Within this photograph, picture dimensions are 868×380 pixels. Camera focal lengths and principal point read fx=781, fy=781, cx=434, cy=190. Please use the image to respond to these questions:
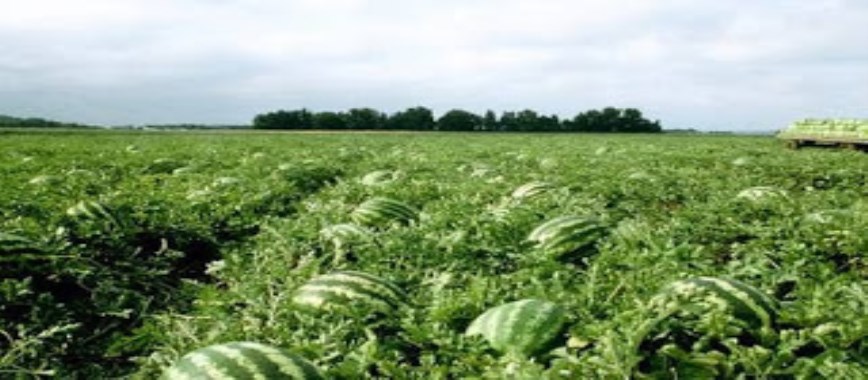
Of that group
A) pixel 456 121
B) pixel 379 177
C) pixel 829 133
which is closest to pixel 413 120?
pixel 456 121

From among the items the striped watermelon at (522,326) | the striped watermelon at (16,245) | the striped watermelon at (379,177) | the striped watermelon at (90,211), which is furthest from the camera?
the striped watermelon at (379,177)

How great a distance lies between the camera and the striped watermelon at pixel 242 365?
263cm

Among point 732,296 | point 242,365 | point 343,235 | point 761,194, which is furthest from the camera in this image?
point 761,194

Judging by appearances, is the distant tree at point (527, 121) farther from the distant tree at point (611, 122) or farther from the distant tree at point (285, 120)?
the distant tree at point (285, 120)

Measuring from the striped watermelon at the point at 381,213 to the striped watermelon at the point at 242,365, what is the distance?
3.06m

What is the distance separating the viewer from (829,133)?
2527 cm

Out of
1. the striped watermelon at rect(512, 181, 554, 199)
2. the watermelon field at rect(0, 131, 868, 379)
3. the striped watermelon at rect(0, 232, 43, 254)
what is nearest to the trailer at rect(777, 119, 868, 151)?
the watermelon field at rect(0, 131, 868, 379)

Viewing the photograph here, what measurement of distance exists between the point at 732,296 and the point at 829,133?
81.9 feet

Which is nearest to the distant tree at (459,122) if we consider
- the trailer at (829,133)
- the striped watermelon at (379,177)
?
the trailer at (829,133)

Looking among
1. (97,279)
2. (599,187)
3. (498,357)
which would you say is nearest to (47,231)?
(97,279)

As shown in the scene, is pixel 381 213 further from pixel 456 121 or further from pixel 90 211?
pixel 456 121

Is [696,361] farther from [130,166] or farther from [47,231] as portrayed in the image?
[130,166]

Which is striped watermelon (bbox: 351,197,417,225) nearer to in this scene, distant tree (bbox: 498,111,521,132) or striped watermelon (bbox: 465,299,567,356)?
striped watermelon (bbox: 465,299,567,356)

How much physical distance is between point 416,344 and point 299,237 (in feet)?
7.64
